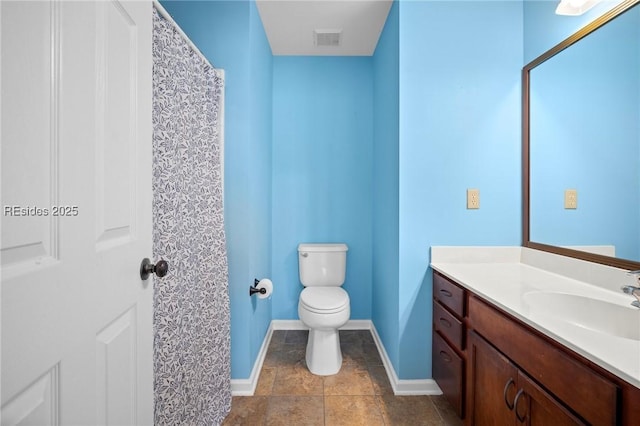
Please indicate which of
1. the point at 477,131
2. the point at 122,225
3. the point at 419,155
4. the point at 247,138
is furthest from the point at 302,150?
the point at 122,225

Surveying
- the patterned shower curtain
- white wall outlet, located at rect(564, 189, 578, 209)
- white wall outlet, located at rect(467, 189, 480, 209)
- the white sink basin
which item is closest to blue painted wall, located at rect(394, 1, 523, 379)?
white wall outlet, located at rect(467, 189, 480, 209)

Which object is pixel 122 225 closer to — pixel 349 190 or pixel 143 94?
pixel 143 94

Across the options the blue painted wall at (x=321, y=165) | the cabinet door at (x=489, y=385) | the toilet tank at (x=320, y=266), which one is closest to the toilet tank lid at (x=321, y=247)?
the toilet tank at (x=320, y=266)

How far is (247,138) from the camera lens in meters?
1.72

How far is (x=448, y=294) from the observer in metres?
1.51

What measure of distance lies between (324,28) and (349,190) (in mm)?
1304

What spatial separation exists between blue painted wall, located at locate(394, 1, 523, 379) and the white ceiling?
1.21 ft

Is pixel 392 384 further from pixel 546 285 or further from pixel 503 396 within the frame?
pixel 546 285

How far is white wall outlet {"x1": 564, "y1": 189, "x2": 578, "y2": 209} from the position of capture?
1.44 metres

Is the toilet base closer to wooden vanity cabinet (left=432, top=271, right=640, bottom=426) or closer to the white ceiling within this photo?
wooden vanity cabinet (left=432, top=271, right=640, bottom=426)

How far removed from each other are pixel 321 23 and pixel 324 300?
2.03 meters

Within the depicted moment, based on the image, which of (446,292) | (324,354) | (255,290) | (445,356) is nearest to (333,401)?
(324,354)

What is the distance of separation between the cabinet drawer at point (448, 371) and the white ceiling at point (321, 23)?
7.12ft

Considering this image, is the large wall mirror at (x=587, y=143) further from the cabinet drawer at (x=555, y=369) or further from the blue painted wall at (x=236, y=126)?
the blue painted wall at (x=236, y=126)
